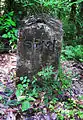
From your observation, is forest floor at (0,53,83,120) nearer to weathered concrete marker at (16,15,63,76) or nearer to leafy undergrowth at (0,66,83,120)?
leafy undergrowth at (0,66,83,120)

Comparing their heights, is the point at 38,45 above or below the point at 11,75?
above

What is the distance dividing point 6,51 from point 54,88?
190 cm

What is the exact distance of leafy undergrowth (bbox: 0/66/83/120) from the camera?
9.19 ft

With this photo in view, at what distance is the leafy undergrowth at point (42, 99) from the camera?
2801 millimetres

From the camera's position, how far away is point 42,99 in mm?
2979

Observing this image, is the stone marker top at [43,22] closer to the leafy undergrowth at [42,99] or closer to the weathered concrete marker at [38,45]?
the weathered concrete marker at [38,45]

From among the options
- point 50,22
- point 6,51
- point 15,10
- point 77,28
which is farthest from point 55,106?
point 77,28

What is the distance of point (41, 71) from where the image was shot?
3.03m

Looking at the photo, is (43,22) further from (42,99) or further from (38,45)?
(42,99)

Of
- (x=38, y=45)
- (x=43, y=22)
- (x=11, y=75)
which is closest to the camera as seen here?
(x=38, y=45)

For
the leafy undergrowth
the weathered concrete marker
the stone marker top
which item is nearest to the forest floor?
the leafy undergrowth

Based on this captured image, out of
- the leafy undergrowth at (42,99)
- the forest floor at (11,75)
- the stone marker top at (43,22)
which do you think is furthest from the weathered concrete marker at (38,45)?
the forest floor at (11,75)

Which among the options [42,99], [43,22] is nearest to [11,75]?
[42,99]

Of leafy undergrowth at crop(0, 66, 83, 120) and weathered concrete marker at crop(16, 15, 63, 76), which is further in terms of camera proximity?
weathered concrete marker at crop(16, 15, 63, 76)
